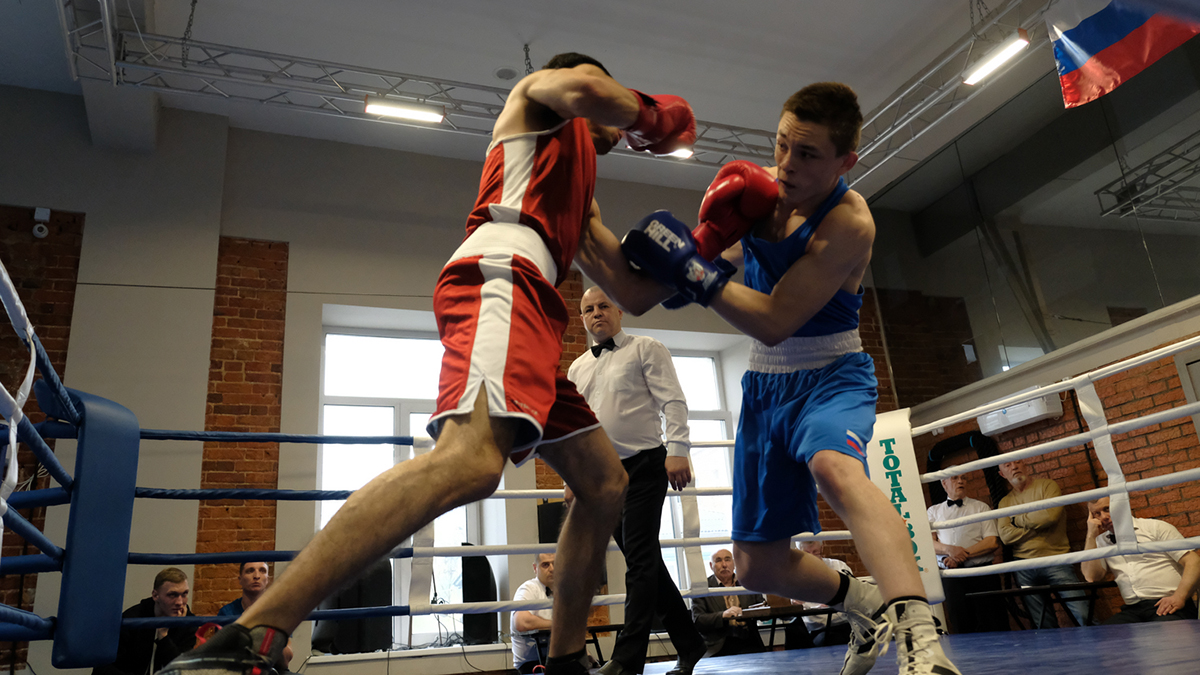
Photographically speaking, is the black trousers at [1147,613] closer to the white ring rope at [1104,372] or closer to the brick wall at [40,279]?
the white ring rope at [1104,372]

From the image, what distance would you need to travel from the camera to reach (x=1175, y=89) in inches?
201

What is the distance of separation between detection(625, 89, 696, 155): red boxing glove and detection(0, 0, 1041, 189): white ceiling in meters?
4.09

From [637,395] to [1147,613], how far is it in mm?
3025

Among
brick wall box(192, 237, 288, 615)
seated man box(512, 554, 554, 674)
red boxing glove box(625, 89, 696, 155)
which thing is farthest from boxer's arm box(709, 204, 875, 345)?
brick wall box(192, 237, 288, 615)

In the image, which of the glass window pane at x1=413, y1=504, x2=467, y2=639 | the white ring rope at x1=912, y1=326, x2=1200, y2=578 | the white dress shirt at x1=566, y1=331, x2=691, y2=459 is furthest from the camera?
the glass window pane at x1=413, y1=504, x2=467, y2=639

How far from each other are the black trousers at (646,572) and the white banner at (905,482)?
3.76 ft

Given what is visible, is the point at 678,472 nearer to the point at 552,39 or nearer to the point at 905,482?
the point at 905,482

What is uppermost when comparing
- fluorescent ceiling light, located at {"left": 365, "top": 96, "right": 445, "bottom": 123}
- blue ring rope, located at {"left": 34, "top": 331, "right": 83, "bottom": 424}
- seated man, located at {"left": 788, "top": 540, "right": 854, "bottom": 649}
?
fluorescent ceiling light, located at {"left": 365, "top": 96, "right": 445, "bottom": 123}

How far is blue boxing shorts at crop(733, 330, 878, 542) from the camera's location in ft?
5.71

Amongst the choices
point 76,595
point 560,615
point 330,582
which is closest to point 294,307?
point 76,595

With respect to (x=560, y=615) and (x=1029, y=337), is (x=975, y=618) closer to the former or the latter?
(x=1029, y=337)

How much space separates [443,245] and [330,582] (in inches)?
225

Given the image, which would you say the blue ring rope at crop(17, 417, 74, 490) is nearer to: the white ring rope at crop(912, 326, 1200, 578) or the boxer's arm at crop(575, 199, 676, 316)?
the boxer's arm at crop(575, 199, 676, 316)

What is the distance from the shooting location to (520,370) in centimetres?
128
